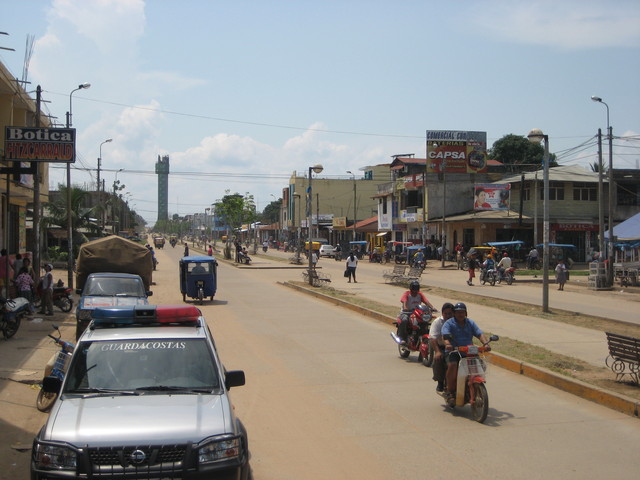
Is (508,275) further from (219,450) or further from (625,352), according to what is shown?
(219,450)

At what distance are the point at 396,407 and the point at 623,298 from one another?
74.0 feet

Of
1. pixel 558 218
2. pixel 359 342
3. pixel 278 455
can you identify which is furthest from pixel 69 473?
pixel 558 218

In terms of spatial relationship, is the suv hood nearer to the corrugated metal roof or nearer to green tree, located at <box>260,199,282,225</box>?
the corrugated metal roof

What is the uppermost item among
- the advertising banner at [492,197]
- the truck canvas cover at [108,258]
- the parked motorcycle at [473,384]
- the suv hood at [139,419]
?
the advertising banner at [492,197]

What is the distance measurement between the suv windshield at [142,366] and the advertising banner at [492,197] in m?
51.5

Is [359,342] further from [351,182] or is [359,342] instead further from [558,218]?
[351,182]

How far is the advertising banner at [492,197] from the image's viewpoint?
55469 mm

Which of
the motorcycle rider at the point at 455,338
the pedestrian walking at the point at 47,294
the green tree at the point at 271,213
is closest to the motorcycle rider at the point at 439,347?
the motorcycle rider at the point at 455,338

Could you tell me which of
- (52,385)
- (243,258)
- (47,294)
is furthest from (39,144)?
(243,258)

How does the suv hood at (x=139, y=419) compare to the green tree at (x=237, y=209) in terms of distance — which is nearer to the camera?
the suv hood at (x=139, y=419)

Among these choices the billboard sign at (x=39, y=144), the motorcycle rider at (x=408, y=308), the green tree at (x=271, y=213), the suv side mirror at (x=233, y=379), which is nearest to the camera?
the suv side mirror at (x=233, y=379)

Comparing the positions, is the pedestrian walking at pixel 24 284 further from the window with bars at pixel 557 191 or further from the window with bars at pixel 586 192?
the window with bars at pixel 586 192

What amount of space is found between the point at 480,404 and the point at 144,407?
4.43 metres

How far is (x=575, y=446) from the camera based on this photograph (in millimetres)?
7160
